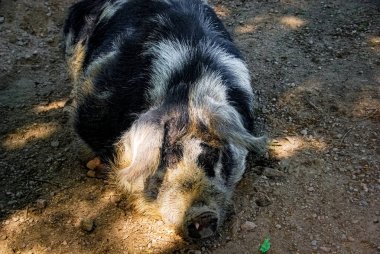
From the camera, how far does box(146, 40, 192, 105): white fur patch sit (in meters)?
2.72

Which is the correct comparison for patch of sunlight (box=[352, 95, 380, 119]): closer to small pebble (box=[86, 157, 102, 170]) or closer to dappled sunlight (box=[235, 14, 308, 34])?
dappled sunlight (box=[235, 14, 308, 34])

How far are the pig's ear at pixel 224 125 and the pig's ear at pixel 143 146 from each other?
26cm

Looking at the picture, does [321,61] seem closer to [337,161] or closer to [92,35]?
[337,161]

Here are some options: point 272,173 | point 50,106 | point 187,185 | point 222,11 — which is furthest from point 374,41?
point 50,106

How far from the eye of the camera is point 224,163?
2670 mm

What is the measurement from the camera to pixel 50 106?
383 cm

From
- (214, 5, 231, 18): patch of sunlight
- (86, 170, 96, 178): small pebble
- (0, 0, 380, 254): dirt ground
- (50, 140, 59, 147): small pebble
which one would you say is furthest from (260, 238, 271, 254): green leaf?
(214, 5, 231, 18): patch of sunlight

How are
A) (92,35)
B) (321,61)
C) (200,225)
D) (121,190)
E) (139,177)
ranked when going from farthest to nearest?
(321,61) < (92,35) < (121,190) < (139,177) < (200,225)

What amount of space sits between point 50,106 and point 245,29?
2.10m

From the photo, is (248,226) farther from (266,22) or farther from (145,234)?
(266,22)

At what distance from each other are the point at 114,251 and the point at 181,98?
38.5 inches

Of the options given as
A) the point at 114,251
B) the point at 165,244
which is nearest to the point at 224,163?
the point at 165,244

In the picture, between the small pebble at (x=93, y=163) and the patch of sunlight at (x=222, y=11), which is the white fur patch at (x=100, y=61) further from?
the patch of sunlight at (x=222, y=11)

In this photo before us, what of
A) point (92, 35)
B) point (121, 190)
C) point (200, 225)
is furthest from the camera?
point (92, 35)
